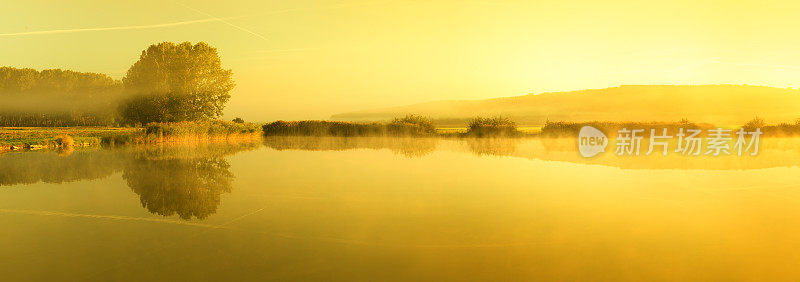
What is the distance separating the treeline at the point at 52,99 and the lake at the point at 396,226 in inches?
3230

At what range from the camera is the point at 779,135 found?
1725 inches

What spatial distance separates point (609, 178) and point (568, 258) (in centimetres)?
991

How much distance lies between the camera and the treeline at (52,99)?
81.2 meters

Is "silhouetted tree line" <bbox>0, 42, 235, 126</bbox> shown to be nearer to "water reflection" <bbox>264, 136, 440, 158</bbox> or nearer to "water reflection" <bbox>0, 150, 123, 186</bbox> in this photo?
"water reflection" <bbox>264, 136, 440, 158</bbox>

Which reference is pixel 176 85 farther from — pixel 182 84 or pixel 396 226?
pixel 396 226

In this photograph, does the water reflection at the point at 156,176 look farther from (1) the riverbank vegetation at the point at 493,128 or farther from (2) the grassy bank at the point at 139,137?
(1) the riverbank vegetation at the point at 493,128

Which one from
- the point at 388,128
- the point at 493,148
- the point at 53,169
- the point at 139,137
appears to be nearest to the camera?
the point at 53,169

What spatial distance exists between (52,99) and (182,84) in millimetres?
56558

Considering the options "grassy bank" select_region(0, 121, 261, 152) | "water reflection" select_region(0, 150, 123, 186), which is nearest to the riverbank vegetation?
"grassy bank" select_region(0, 121, 261, 152)

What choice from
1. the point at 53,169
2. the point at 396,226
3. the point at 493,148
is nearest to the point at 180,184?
the point at 396,226

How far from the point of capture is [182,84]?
163 feet

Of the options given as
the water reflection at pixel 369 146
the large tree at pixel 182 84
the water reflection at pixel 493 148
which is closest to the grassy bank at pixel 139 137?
the water reflection at pixel 369 146

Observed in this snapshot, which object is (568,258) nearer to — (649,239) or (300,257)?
(649,239)

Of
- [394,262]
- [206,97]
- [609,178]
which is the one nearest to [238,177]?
[394,262]
